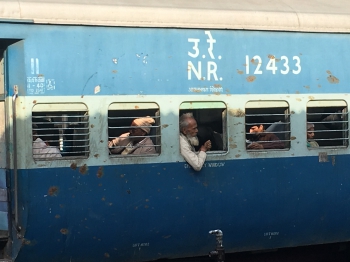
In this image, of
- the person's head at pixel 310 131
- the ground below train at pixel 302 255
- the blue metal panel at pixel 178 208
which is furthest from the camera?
the ground below train at pixel 302 255

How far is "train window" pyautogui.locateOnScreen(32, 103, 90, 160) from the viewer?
21.1 feet

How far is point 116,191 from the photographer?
671cm

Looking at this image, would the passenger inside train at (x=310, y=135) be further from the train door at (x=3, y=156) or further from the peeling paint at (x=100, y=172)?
the train door at (x=3, y=156)

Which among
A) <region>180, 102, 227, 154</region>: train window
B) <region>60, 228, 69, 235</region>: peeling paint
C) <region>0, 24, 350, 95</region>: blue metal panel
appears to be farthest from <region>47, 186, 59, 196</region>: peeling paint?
<region>180, 102, 227, 154</region>: train window

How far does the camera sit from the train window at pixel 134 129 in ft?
22.1

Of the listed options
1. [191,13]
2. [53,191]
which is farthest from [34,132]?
[191,13]

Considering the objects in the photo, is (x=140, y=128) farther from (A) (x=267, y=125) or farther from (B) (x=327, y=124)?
(B) (x=327, y=124)

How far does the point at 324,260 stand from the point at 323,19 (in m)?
2.76

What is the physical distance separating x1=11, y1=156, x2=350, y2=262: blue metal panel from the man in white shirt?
0.12 m

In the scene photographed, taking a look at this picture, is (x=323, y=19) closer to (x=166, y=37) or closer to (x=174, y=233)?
(x=166, y=37)

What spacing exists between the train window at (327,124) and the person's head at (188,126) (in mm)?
1295

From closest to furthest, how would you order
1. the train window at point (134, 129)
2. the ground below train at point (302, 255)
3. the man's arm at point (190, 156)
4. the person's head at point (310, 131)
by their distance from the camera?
the train window at point (134, 129) → the man's arm at point (190, 156) → the person's head at point (310, 131) → the ground below train at point (302, 255)

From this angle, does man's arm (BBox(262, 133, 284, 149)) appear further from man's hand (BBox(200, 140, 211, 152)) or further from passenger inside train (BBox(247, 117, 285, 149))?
man's hand (BBox(200, 140, 211, 152))

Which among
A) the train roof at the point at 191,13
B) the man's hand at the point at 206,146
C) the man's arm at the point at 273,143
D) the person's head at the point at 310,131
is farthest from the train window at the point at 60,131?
the person's head at the point at 310,131
